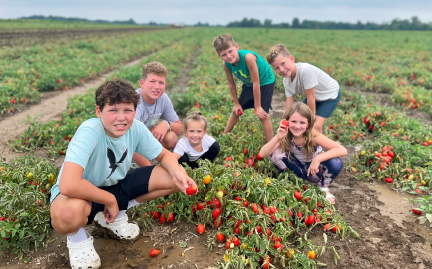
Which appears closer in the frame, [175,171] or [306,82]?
[175,171]

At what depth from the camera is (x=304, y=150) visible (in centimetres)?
385

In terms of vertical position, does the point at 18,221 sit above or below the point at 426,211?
above

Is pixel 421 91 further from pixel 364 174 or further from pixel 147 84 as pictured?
pixel 147 84

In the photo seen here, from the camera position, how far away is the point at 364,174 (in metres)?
4.56

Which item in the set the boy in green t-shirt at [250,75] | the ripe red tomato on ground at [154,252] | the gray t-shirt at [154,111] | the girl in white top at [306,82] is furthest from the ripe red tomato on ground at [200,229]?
the girl in white top at [306,82]

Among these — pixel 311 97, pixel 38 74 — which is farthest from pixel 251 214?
pixel 38 74

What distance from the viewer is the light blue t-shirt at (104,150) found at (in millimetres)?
2500

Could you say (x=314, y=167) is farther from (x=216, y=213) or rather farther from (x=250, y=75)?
(x=250, y=75)

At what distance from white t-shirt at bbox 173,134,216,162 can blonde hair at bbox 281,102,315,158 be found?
1019mm

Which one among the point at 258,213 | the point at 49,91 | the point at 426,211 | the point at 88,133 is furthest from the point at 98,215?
the point at 49,91

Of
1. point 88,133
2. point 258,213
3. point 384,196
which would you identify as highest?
point 88,133

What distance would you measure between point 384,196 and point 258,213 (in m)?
2.09

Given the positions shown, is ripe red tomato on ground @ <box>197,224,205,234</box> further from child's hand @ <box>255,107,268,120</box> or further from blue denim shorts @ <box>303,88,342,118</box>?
blue denim shorts @ <box>303,88,342,118</box>

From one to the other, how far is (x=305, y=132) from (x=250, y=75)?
1332mm
